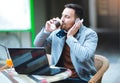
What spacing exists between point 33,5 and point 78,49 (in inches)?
75.0

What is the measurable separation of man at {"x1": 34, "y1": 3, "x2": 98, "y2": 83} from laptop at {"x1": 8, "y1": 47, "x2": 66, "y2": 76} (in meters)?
0.34

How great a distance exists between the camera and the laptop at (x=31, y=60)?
89.4 inches

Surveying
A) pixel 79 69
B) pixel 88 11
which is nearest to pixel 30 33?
pixel 79 69

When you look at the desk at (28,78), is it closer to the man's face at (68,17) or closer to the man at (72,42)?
the man at (72,42)

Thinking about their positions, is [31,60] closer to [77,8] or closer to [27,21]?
[77,8]

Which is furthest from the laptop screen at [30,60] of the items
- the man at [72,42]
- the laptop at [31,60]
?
the man at [72,42]

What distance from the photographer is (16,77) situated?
2.32 meters

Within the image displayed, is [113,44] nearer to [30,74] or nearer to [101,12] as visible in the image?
[101,12]

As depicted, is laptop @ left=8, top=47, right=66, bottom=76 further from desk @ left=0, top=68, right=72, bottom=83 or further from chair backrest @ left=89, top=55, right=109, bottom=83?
chair backrest @ left=89, top=55, right=109, bottom=83

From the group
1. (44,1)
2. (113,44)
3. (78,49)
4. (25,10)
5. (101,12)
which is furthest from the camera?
(101,12)

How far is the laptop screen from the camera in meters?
2.27

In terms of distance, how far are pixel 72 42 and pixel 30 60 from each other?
0.42 meters

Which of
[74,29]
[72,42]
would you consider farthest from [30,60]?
[74,29]

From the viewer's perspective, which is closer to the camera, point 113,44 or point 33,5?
point 33,5
